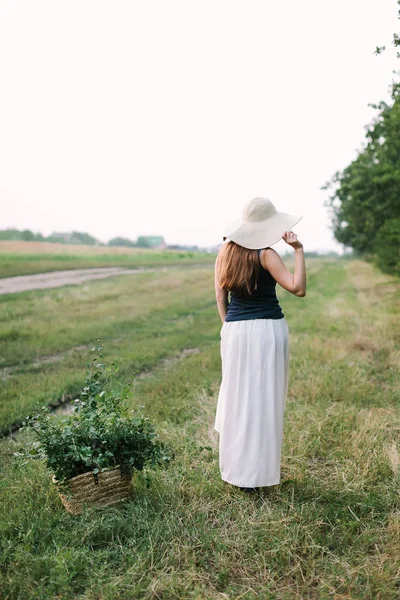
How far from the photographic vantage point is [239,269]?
379 centimetres

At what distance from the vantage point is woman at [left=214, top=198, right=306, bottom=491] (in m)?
3.77

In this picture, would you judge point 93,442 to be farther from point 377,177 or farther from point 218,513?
point 377,177

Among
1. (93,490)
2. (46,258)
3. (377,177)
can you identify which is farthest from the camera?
(46,258)

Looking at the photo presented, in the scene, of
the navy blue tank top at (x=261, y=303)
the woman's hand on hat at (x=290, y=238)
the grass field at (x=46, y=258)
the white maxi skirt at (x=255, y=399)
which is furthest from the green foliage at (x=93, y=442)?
the grass field at (x=46, y=258)

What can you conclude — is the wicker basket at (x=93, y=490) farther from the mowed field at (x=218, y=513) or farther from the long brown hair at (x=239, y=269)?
the long brown hair at (x=239, y=269)

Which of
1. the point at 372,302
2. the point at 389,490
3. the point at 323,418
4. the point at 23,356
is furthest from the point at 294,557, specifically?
the point at 372,302

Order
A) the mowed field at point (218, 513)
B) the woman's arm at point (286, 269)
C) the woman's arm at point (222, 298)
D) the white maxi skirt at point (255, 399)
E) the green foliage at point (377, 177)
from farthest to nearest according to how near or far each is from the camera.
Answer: the green foliage at point (377, 177)
the woman's arm at point (222, 298)
the white maxi skirt at point (255, 399)
the woman's arm at point (286, 269)
the mowed field at point (218, 513)

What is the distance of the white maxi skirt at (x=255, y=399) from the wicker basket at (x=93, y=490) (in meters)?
0.87

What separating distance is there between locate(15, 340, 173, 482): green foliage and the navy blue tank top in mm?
1107

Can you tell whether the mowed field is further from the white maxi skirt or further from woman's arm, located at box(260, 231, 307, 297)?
woman's arm, located at box(260, 231, 307, 297)

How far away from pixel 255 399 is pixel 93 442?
49.9 inches

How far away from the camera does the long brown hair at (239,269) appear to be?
377 centimetres

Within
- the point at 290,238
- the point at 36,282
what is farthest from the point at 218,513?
the point at 36,282

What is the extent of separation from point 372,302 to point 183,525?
15.7 meters
